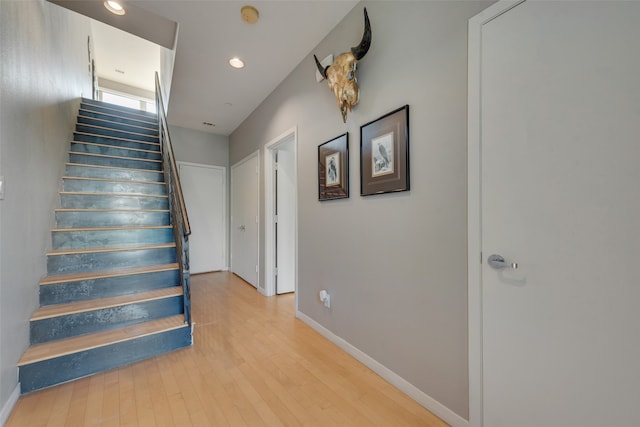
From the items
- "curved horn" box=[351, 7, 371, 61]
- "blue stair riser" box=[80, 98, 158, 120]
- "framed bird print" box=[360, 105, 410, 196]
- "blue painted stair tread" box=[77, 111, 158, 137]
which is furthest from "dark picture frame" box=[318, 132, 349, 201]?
"blue stair riser" box=[80, 98, 158, 120]

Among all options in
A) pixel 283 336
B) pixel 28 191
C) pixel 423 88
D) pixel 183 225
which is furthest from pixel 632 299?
pixel 28 191

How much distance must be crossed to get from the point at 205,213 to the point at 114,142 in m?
1.67

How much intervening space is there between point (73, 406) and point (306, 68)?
3.06 meters

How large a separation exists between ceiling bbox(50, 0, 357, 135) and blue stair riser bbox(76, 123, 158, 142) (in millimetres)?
719

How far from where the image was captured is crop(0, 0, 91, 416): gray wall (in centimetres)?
134

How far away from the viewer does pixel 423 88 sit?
4.47 ft

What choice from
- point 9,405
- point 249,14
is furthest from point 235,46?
point 9,405

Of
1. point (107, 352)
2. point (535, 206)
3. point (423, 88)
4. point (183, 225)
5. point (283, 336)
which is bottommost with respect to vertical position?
point (283, 336)

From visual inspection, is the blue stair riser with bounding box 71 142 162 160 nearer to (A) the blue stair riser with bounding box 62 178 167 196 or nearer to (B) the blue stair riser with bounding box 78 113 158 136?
(A) the blue stair riser with bounding box 62 178 167 196

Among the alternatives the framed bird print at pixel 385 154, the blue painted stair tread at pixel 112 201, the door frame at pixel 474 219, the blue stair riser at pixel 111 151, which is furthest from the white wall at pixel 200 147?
the door frame at pixel 474 219

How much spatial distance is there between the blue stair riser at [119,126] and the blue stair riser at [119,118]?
0.07m

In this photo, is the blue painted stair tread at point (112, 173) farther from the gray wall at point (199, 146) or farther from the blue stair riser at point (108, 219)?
the gray wall at point (199, 146)

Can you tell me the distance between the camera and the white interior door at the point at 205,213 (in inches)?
170

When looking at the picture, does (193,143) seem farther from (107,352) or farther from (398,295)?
(398,295)
